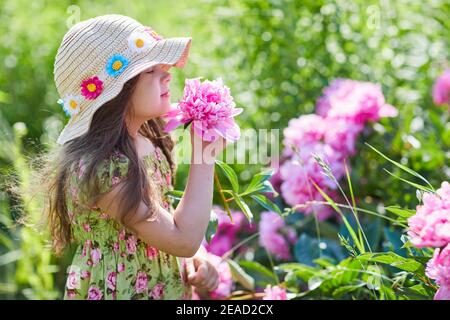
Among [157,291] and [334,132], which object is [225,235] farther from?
[157,291]

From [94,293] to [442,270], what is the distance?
851 millimetres

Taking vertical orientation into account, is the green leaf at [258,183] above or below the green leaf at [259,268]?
above

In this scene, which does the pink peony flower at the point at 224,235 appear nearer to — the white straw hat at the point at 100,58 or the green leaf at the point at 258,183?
the green leaf at the point at 258,183

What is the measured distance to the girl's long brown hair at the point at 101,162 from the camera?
5.64 ft

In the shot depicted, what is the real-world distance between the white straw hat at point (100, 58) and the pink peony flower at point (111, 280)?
350 millimetres

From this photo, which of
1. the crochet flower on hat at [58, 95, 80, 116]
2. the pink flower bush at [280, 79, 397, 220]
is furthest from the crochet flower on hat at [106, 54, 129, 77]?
the pink flower bush at [280, 79, 397, 220]

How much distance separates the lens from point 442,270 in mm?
1483

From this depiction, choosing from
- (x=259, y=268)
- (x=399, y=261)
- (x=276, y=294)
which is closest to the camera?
(x=399, y=261)

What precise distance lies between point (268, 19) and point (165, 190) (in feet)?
4.49

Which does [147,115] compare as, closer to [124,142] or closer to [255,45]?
[124,142]

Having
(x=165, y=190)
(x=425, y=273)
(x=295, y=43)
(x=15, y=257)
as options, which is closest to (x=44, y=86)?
(x=15, y=257)

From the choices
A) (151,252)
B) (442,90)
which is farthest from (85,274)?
(442,90)

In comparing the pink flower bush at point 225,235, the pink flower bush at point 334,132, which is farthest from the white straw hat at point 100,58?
the pink flower bush at point 225,235

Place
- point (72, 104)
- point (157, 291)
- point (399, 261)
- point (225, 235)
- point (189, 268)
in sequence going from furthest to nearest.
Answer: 1. point (225, 235)
2. point (189, 268)
3. point (157, 291)
4. point (72, 104)
5. point (399, 261)
